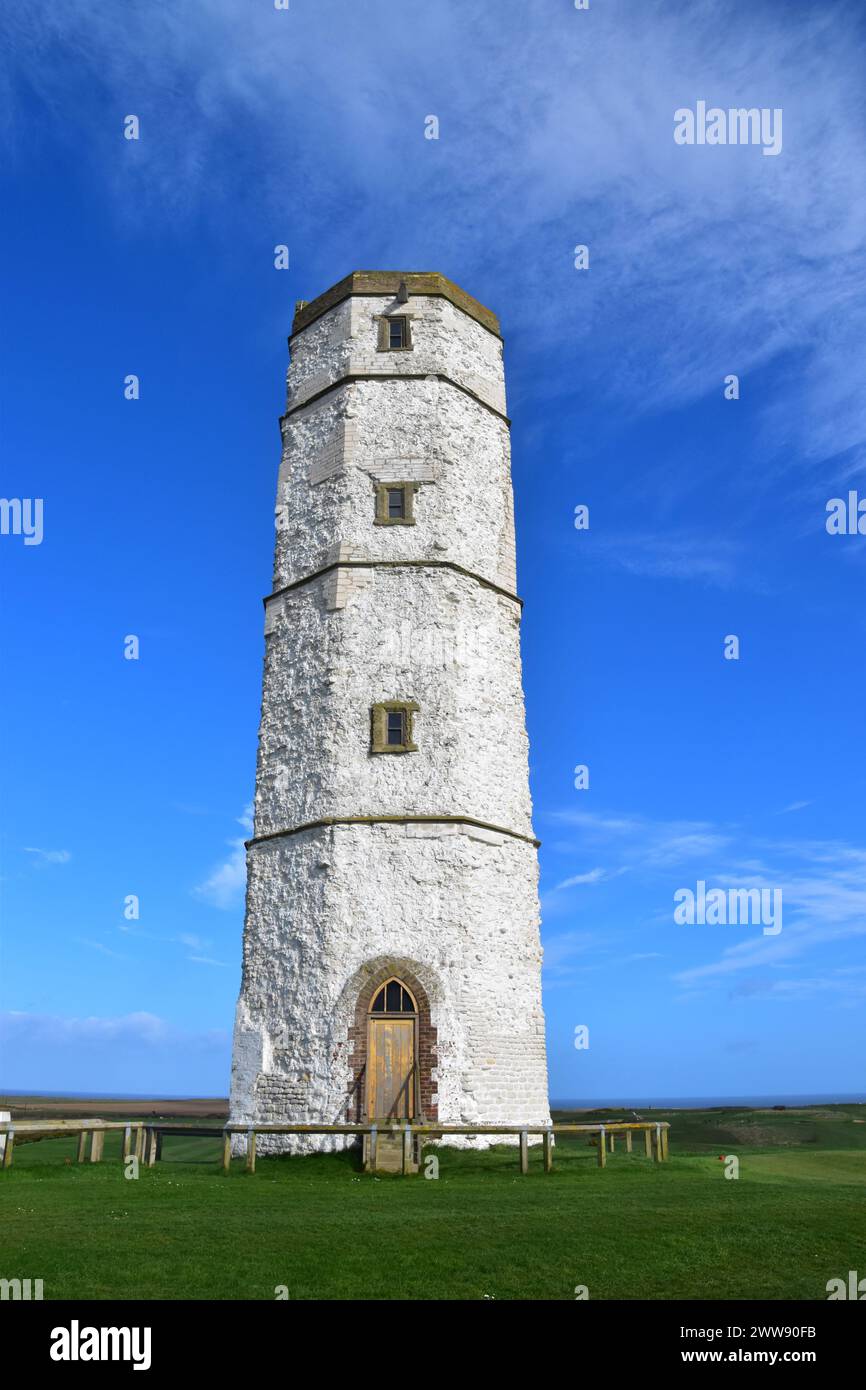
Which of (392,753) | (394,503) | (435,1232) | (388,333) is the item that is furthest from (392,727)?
(435,1232)

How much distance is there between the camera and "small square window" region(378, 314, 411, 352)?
25312 mm

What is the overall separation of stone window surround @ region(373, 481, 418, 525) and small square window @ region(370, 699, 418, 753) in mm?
4131

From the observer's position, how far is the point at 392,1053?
64.6 feet

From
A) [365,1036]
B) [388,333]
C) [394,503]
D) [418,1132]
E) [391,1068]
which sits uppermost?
[388,333]

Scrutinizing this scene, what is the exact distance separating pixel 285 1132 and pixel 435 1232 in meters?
9.73

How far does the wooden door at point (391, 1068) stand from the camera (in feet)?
63.7

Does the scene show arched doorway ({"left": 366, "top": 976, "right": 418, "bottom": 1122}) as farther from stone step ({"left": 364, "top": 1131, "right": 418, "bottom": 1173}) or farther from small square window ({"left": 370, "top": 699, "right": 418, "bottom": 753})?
small square window ({"left": 370, "top": 699, "right": 418, "bottom": 753})

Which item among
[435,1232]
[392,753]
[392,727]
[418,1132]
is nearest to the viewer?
[435,1232]

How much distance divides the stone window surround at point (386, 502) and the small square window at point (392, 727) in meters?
4.13

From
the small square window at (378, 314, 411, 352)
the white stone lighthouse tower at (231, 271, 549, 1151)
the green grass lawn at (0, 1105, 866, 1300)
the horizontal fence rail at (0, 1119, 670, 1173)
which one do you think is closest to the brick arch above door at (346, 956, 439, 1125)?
the white stone lighthouse tower at (231, 271, 549, 1151)

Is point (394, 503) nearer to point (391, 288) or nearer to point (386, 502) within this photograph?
point (386, 502)
